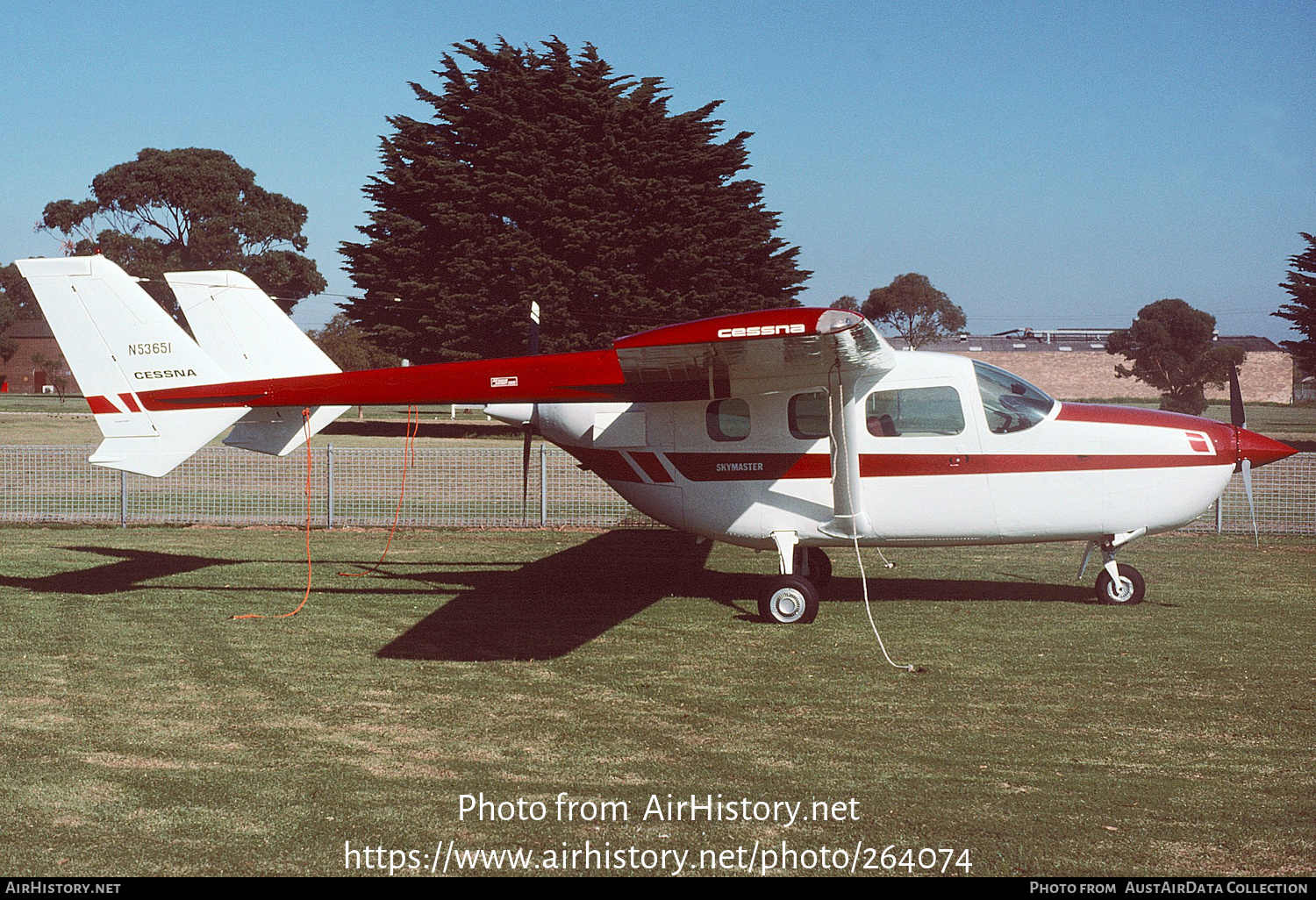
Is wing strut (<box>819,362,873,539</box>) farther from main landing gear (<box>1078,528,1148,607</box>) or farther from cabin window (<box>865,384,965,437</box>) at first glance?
main landing gear (<box>1078,528,1148,607</box>)

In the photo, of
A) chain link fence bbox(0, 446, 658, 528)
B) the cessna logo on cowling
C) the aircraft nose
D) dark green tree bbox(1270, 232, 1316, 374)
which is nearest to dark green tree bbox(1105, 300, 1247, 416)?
dark green tree bbox(1270, 232, 1316, 374)

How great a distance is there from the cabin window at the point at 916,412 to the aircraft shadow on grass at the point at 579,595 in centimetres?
203

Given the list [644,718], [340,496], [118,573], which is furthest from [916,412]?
[340,496]

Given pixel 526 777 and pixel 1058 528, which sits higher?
pixel 1058 528

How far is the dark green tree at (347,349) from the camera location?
67619 mm

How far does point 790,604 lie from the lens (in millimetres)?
9953

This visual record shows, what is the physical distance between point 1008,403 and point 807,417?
1963 millimetres

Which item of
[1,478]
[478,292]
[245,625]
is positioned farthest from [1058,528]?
[478,292]

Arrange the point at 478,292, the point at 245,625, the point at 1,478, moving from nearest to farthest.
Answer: the point at 245,625 → the point at 1,478 → the point at 478,292

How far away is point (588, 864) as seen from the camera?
4520 millimetres

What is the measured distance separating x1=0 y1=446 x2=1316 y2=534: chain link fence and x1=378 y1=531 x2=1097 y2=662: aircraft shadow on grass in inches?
119

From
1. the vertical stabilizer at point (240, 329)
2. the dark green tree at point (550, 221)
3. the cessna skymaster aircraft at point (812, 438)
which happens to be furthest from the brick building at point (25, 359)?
the cessna skymaster aircraft at point (812, 438)

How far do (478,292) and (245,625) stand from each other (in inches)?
1412

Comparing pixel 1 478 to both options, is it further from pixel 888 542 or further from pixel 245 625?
pixel 888 542
